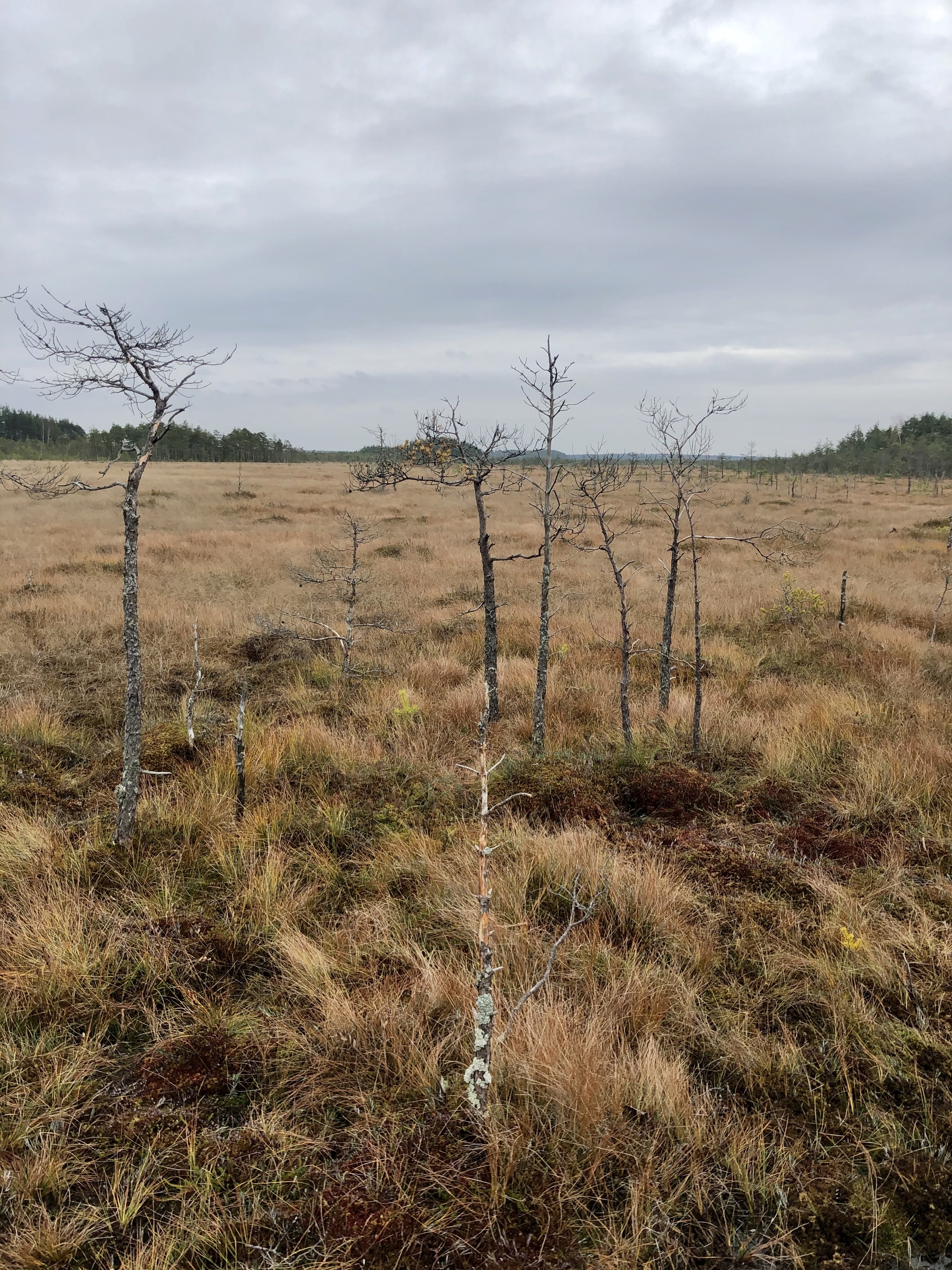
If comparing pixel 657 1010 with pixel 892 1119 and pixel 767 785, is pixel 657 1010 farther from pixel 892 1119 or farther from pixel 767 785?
pixel 767 785

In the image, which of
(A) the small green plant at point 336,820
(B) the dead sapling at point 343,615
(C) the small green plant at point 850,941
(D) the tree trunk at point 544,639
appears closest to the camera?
(C) the small green plant at point 850,941

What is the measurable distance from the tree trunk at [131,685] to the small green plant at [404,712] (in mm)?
2840

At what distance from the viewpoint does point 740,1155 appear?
7.52 feet

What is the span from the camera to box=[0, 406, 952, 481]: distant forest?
187 feet

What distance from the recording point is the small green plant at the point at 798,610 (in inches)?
434

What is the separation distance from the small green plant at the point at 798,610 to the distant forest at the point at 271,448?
5386cm

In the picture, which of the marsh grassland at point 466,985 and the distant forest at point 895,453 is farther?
the distant forest at point 895,453

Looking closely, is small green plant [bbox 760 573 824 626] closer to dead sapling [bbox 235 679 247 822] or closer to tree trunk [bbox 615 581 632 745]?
tree trunk [bbox 615 581 632 745]

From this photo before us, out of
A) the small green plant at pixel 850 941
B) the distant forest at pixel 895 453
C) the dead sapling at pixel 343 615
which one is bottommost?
the small green plant at pixel 850 941

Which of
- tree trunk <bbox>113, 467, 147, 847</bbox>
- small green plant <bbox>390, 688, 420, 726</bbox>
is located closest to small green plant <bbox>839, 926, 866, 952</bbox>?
tree trunk <bbox>113, 467, 147, 847</bbox>

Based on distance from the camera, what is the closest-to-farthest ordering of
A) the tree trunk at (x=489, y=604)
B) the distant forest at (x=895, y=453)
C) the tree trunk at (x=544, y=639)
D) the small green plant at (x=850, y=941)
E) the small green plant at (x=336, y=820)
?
the small green plant at (x=850, y=941)
the small green plant at (x=336, y=820)
the tree trunk at (x=544, y=639)
the tree trunk at (x=489, y=604)
the distant forest at (x=895, y=453)

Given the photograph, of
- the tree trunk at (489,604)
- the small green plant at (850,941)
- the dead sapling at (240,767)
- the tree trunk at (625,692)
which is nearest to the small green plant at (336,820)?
the dead sapling at (240,767)

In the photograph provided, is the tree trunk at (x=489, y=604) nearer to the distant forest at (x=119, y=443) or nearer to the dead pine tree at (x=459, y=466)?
the dead pine tree at (x=459, y=466)

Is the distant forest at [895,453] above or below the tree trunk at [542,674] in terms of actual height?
above
